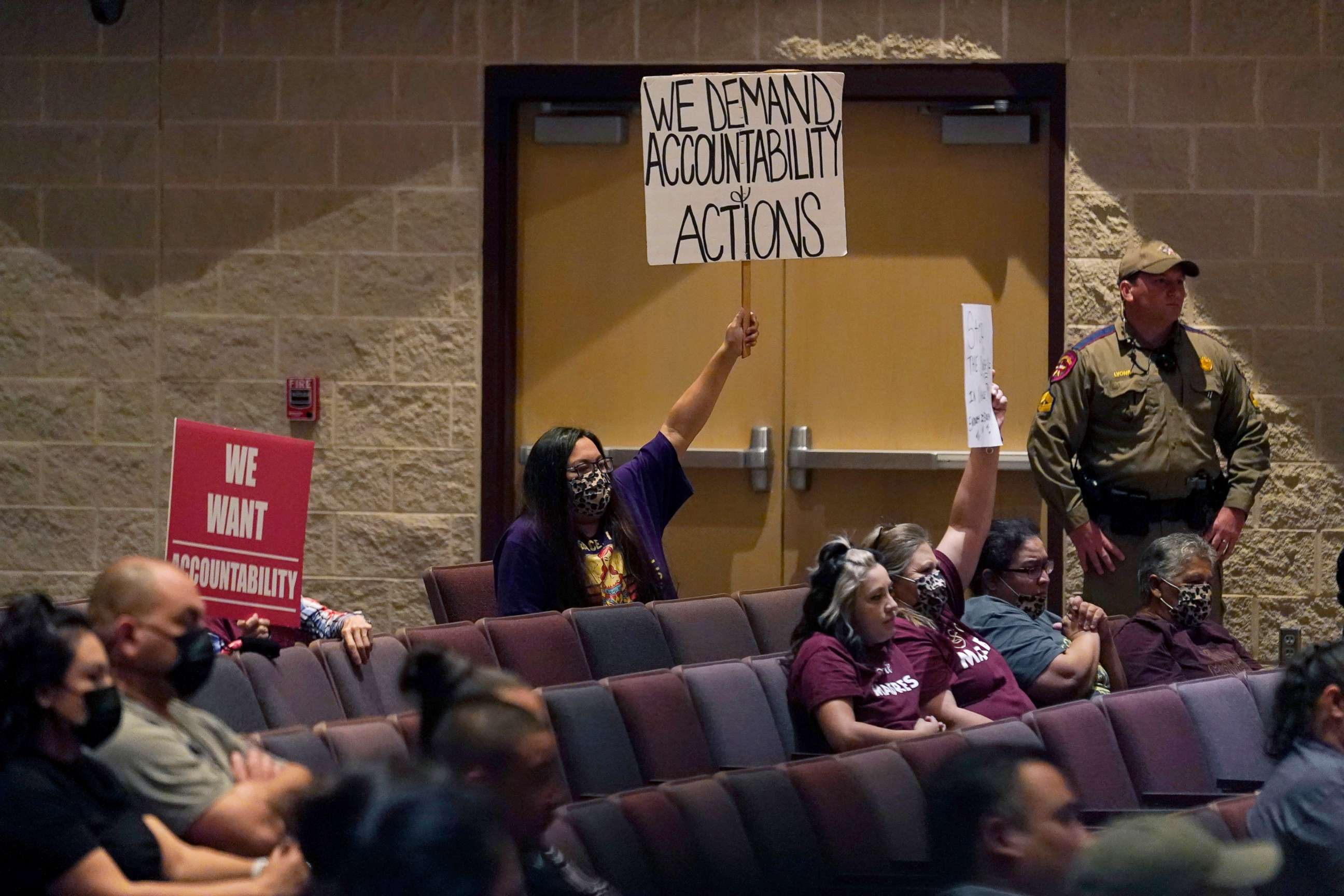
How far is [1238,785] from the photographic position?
404 cm

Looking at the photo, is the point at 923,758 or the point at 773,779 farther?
the point at 923,758

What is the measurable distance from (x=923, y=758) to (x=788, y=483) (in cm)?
336

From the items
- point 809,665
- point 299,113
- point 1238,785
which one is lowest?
point 1238,785

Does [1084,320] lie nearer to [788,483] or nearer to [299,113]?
[788,483]

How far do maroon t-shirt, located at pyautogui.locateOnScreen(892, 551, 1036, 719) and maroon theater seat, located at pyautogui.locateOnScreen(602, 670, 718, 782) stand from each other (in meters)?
0.63

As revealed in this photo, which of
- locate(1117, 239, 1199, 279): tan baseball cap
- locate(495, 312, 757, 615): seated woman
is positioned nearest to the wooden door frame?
locate(1117, 239, 1199, 279): tan baseball cap

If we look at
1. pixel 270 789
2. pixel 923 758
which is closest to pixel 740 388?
pixel 923 758

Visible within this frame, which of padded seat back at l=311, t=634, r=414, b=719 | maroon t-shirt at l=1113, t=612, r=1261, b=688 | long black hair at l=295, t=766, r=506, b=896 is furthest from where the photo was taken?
maroon t-shirt at l=1113, t=612, r=1261, b=688

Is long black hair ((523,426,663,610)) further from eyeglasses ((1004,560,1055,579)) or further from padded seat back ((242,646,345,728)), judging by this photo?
eyeglasses ((1004,560,1055,579))

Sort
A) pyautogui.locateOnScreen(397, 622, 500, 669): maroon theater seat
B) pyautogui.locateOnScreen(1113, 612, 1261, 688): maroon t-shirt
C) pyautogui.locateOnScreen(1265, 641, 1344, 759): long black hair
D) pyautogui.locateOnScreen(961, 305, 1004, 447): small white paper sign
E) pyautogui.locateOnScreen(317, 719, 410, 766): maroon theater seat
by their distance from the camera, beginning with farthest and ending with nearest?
pyautogui.locateOnScreen(961, 305, 1004, 447): small white paper sign, pyautogui.locateOnScreen(1113, 612, 1261, 688): maroon t-shirt, pyautogui.locateOnScreen(397, 622, 500, 669): maroon theater seat, pyautogui.locateOnScreen(1265, 641, 1344, 759): long black hair, pyautogui.locateOnScreen(317, 719, 410, 766): maroon theater seat

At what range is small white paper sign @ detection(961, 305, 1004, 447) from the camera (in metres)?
5.13

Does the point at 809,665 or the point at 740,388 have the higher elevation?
the point at 740,388

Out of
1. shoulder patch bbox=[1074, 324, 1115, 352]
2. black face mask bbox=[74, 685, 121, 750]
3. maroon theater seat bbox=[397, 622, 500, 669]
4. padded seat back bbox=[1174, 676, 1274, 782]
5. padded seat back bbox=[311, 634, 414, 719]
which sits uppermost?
shoulder patch bbox=[1074, 324, 1115, 352]

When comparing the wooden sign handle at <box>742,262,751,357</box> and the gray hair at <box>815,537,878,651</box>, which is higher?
the wooden sign handle at <box>742,262,751,357</box>
